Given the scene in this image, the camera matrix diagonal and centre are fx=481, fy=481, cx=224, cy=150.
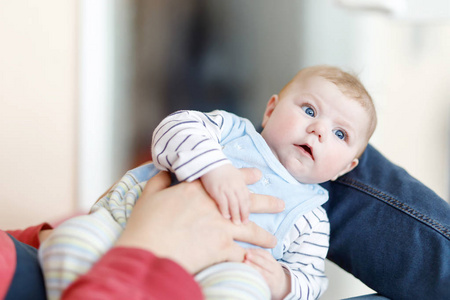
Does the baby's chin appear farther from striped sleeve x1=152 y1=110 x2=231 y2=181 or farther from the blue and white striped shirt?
striped sleeve x1=152 y1=110 x2=231 y2=181

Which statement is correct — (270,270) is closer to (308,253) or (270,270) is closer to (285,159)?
(308,253)

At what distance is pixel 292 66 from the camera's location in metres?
2.53

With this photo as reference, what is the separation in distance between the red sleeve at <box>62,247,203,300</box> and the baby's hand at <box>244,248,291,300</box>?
235 mm

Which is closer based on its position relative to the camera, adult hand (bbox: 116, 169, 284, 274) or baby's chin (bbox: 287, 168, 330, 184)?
adult hand (bbox: 116, 169, 284, 274)

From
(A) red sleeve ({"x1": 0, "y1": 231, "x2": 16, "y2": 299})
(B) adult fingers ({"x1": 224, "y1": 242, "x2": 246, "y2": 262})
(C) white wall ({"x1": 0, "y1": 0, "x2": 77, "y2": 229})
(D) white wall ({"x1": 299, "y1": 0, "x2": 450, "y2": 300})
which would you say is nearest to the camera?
(A) red sleeve ({"x1": 0, "y1": 231, "x2": 16, "y2": 299})

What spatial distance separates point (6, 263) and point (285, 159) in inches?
22.5

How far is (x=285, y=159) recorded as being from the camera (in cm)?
103

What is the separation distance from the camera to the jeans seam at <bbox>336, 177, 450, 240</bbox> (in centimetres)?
103

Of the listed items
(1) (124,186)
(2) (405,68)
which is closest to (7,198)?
(1) (124,186)

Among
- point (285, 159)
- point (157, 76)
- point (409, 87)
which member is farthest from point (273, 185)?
point (409, 87)

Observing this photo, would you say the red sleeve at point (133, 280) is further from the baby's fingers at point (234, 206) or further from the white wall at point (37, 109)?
the white wall at point (37, 109)

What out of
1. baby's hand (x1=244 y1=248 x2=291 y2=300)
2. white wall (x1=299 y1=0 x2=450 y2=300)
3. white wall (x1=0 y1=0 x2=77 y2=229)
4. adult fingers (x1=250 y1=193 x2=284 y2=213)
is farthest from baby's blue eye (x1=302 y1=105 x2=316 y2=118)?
white wall (x1=299 y1=0 x2=450 y2=300)

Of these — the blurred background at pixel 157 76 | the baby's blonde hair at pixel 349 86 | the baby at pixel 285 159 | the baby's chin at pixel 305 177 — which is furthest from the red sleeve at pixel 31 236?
the blurred background at pixel 157 76

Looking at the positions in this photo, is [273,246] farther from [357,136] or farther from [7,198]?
[7,198]
